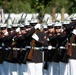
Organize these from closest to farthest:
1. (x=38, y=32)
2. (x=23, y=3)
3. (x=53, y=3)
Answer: (x=38, y=32), (x=53, y=3), (x=23, y=3)

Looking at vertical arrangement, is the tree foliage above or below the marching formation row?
above

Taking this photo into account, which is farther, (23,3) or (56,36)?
(23,3)

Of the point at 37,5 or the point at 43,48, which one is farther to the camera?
the point at 37,5

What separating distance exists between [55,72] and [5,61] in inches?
102

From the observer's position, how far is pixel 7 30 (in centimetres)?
2052

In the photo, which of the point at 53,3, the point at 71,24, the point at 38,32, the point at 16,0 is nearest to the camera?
the point at 71,24

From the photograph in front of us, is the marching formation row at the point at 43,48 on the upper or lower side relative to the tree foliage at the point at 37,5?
lower

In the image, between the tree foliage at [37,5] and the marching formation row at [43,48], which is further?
the tree foliage at [37,5]

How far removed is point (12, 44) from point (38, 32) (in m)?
2.05

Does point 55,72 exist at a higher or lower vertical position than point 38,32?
lower

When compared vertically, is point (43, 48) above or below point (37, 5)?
below

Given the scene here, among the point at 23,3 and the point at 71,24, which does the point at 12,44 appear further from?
the point at 23,3

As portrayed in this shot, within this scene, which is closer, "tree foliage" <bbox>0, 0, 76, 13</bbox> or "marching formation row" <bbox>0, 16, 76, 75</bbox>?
"marching formation row" <bbox>0, 16, 76, 75</bbox>

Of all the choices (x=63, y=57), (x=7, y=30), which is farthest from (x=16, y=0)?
(x=63, y=57)
